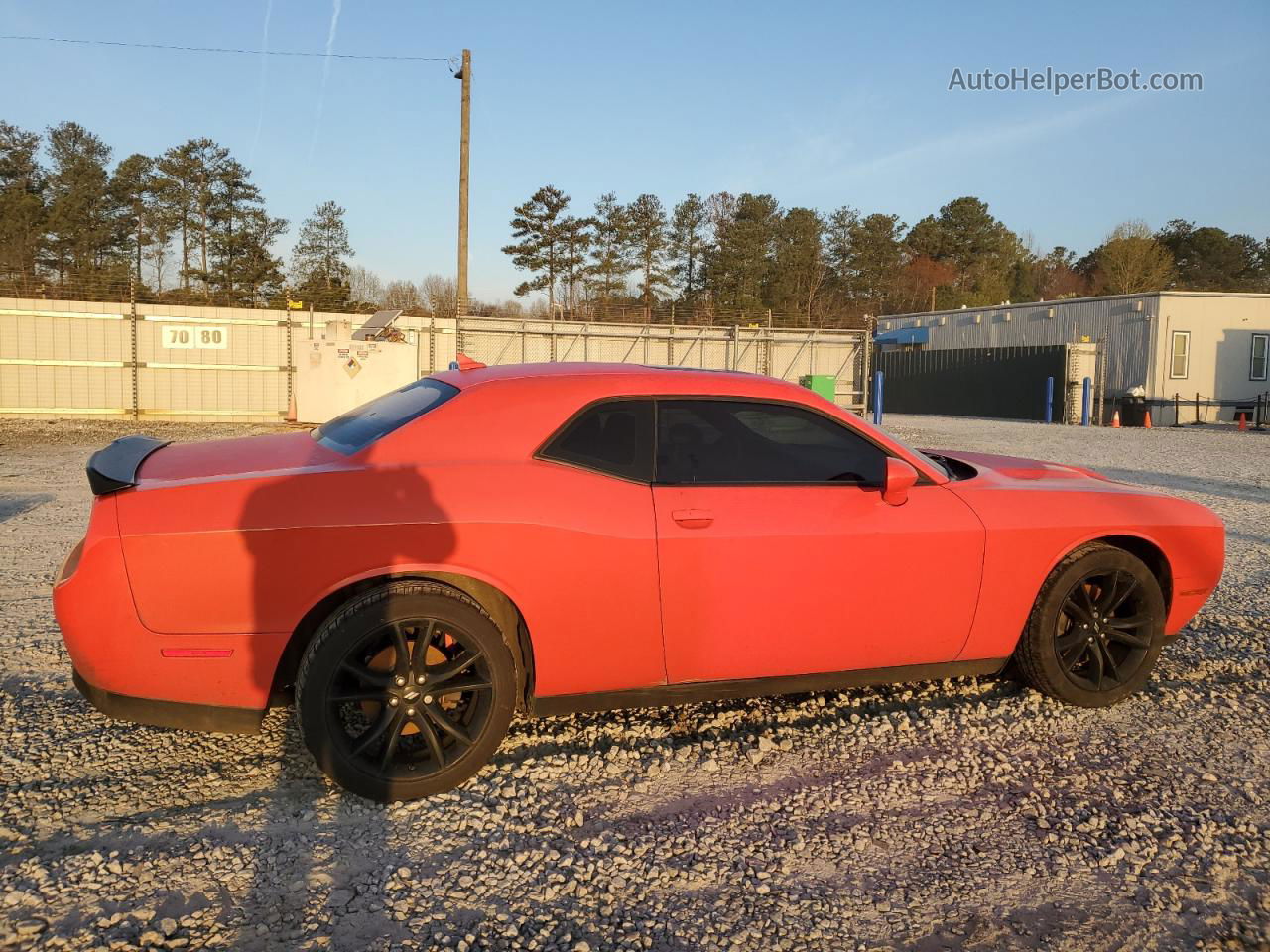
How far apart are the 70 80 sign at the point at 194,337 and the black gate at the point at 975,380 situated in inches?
875

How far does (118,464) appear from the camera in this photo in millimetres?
3285

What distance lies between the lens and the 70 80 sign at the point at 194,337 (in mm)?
19812

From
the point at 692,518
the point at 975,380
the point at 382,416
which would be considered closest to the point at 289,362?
the point at 382,416

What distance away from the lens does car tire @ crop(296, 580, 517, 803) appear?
9.81 feet

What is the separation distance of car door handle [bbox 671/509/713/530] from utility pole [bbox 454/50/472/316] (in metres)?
18.2

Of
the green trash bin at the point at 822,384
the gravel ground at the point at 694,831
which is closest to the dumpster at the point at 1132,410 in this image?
the green trash bin at the point at 822,384

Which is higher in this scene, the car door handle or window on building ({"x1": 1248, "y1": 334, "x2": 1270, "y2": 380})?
window on building ({"x1": 1248, "y1": 334, "x2": 1270, "y2": 380})

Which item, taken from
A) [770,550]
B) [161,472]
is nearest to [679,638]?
[770,550]

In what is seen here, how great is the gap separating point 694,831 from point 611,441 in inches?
56.2

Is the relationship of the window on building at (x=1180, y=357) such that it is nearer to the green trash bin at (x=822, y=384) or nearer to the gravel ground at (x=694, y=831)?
the green trash bin at (x=822, y=384)

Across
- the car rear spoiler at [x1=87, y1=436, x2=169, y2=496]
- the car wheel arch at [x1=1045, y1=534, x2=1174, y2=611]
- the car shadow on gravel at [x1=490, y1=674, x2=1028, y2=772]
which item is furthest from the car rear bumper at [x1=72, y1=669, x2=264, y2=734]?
the car wheel arch at [x1=1045, y1=534, x2=1174, y2=611]

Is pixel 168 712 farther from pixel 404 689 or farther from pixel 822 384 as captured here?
pixel 822 384

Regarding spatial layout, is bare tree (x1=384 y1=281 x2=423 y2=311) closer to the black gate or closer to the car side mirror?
the black gate

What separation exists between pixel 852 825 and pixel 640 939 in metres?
0.97
